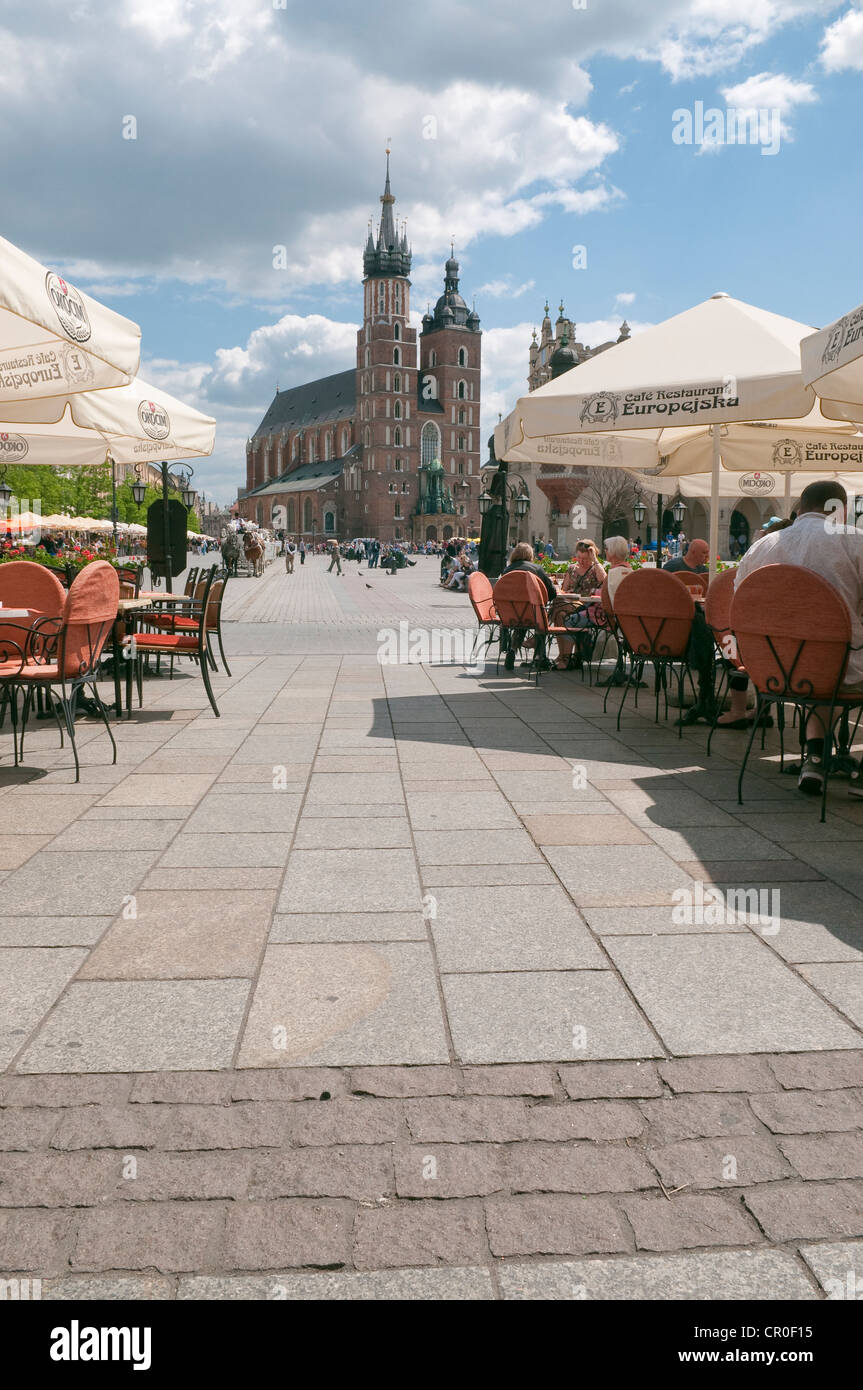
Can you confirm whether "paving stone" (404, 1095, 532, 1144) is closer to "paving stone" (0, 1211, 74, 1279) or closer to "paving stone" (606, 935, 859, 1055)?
"paving stone" (606, 935, 859, 1055)

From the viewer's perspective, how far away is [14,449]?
10930 mm

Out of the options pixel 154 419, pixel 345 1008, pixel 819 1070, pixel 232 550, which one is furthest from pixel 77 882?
pixel 232 550

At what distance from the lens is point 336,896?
12.8 feet

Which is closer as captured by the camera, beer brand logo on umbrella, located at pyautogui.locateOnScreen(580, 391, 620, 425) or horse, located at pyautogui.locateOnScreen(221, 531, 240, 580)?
beer brand logo on umbrella, located at pyautogui.locateOnScreen(580, 391, 620, 425)

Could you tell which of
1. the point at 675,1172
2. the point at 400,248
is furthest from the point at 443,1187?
the point at 400,248

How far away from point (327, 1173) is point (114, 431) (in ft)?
24.7

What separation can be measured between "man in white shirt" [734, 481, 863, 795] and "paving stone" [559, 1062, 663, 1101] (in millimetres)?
3152

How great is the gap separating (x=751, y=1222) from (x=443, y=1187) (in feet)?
1.96

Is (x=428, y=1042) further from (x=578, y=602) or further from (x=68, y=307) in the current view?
(x=578, y=602)

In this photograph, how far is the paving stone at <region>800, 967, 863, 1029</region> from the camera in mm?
2945

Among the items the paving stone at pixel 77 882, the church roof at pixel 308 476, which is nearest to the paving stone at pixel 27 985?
the paving stone at pixel 77 882

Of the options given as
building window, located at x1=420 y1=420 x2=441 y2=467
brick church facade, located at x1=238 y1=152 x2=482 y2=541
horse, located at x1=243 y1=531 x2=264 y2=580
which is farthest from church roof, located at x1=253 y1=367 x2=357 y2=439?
horse, located at x1=243 y1=531 x2=264 y2=580
